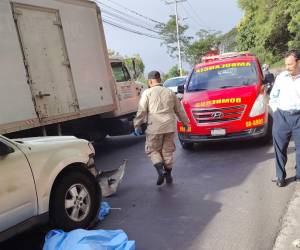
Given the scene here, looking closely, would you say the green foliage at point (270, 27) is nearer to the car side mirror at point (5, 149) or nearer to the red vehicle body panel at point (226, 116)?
the red vehicle body panel at point (226, 116)

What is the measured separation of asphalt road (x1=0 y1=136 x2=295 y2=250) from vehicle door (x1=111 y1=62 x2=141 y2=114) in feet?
8.68

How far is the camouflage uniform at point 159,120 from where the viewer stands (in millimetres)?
6266

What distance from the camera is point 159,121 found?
625cm

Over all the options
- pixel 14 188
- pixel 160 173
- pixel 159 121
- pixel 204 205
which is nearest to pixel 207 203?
pixel 204 205

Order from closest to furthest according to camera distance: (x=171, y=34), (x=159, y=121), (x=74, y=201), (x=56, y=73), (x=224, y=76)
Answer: (x=74, y=201)
(x=159, y=121)
(x=56, y=73)
(x=224, y=76)
(x=171, y=34)

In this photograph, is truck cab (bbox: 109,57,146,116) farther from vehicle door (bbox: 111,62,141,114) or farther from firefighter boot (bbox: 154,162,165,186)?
firefighter boot (bbox: 154,162,165,186)

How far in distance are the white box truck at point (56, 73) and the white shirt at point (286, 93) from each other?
4.02 m

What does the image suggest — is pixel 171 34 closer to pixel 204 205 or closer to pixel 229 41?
pixel 229 41

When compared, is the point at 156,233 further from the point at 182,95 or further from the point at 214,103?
the point at 182,95

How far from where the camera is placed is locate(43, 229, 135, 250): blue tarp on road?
3525 mm

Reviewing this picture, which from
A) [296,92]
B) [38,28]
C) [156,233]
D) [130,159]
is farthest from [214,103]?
[156,233]

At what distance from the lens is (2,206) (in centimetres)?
370

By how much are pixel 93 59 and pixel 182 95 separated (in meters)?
2.08

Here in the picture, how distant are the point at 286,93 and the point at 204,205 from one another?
69.1 inches
